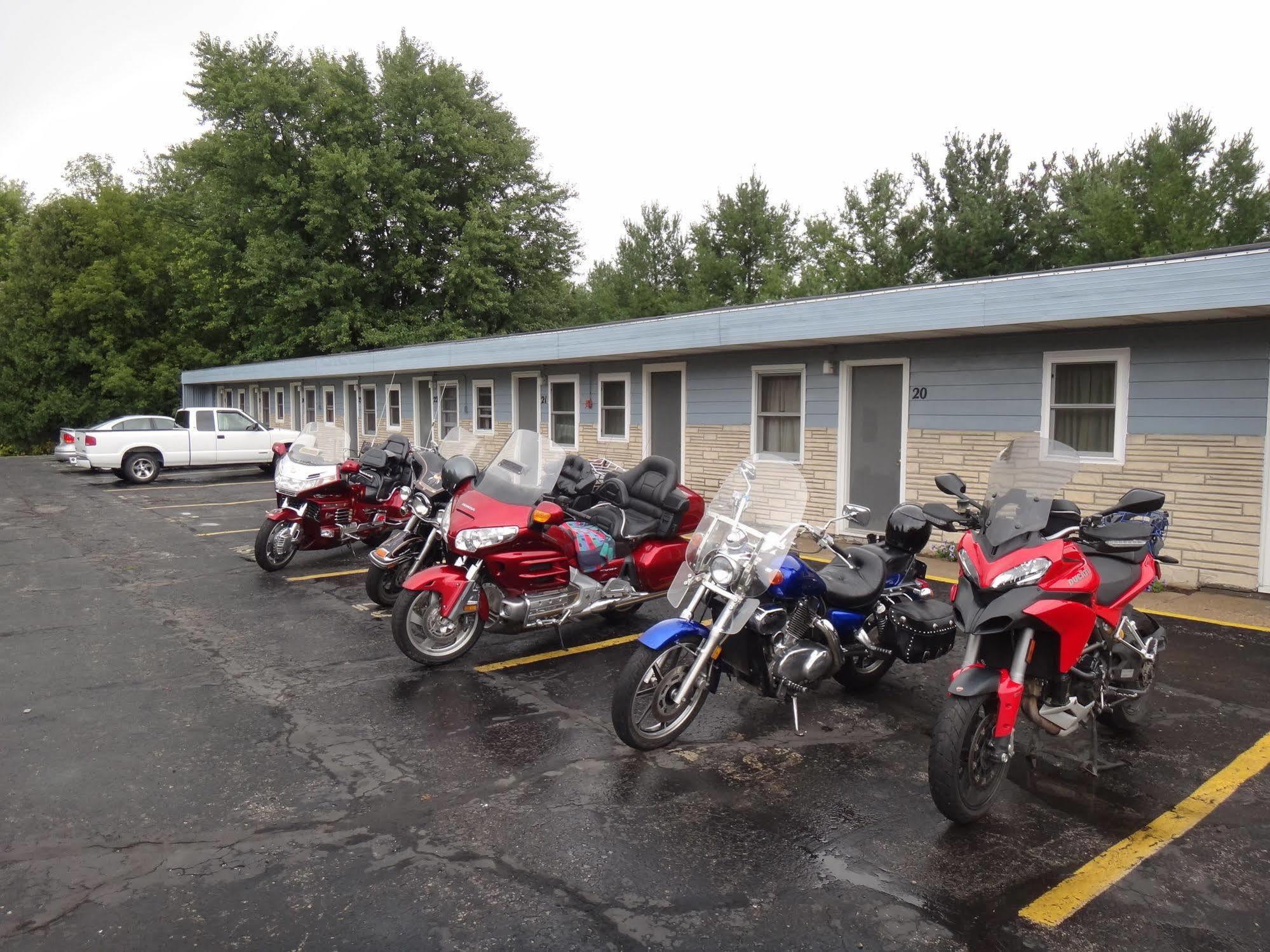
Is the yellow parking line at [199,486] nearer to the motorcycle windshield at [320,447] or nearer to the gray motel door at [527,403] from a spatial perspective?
the gray motel door at [527,403]

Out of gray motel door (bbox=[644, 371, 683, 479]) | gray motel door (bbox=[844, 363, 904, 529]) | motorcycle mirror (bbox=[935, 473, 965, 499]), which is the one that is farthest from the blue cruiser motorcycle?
gray motel door (bbox=[644, 371, 683, 479])

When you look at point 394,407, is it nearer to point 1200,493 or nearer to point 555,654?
point 555,654

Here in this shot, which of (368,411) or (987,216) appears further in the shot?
(987,216)

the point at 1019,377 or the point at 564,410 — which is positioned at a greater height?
the point at 1019,377

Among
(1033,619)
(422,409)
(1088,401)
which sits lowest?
(1033,619)

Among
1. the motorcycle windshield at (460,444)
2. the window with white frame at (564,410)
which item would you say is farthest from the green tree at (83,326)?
the motorcycle windshield at (460,444)

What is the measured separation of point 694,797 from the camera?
394 cm

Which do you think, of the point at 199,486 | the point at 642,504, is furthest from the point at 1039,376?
the point at 199,486

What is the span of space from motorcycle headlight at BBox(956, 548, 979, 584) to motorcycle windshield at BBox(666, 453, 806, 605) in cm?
85

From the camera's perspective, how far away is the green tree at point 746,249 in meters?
39.7

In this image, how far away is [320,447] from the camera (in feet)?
30.7

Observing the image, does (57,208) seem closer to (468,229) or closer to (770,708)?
(468,229)

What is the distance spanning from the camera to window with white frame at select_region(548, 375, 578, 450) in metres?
15.9

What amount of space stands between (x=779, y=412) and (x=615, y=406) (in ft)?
12.2
